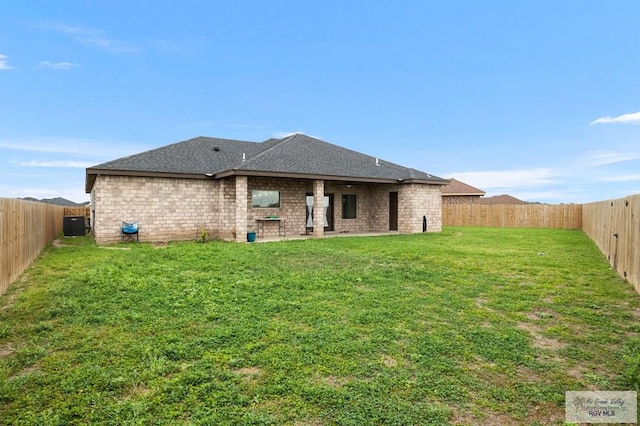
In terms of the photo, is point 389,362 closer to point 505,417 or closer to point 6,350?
point 505,417

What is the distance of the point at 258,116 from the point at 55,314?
66.8ft

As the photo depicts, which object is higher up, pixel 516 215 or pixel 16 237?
pixel 516 215

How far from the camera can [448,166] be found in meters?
31.1

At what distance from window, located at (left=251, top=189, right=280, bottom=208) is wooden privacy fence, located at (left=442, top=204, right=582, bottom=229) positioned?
645 inches

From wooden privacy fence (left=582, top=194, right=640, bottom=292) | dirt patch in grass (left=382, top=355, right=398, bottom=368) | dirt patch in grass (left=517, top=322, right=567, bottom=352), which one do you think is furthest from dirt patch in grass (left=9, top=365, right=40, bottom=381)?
wooden privacy fence (left=582, top=194, right=640, bottom=292)

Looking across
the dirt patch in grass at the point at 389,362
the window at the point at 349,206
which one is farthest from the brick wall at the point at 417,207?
the dirt patch in grass at the point at 389,362

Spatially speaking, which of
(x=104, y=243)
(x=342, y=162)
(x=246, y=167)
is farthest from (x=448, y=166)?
(x=104, y=243)

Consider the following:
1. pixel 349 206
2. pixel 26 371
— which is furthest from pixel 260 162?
pixel 26 371

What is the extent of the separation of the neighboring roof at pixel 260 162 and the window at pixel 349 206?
68.8 inches

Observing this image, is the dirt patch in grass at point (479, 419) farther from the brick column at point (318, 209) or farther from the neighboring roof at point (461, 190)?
the neighboring roof at point (461, 190)

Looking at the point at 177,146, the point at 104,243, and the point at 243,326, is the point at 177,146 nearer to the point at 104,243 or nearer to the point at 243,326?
the point at 104,243

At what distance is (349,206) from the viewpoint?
20.0 m

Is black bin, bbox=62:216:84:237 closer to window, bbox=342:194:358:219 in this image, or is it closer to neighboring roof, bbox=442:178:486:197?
window, bbox=342:194:358:219

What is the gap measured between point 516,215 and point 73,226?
27322mm
